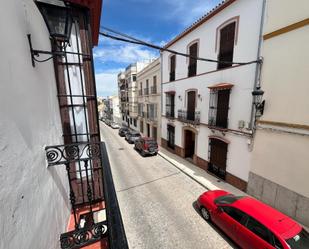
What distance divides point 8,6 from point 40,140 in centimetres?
158

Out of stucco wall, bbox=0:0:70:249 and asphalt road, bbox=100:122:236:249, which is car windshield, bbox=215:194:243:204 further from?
stucco wall, bbox=0:0:70:249

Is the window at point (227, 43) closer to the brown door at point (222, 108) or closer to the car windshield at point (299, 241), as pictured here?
the brown door at point (222, 108)

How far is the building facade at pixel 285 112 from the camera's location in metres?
5.21

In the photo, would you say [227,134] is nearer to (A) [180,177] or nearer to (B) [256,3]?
(A) [180,177]

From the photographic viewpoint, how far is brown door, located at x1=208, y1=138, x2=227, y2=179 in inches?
341

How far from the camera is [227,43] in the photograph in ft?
26.0

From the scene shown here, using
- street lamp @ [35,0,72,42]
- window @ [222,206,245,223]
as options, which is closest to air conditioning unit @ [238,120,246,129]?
window @ [222,206,245,223]

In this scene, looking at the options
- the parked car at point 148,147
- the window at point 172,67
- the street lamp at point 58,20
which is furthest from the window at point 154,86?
the street lamp at point 58,20

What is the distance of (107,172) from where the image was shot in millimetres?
2277

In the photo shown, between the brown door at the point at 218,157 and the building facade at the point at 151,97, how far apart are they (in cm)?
754

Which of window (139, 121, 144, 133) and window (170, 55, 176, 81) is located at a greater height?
window (170, 55, 176, 81)

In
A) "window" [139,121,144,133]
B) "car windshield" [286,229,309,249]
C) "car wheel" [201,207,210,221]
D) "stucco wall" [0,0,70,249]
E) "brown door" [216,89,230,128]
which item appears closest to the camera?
"stucco wall" [0,0,70,249]

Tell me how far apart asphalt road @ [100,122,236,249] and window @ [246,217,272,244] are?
1159mm

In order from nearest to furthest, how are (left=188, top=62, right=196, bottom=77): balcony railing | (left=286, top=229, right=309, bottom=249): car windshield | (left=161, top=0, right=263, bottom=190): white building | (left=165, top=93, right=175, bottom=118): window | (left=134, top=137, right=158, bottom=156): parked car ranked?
(left=286, top=229, right=309, bottom=249): car windshield, (left=161, top=0, right=263, bottom=190): white building, (left=188, top=62, right=196, bottom=77): balcony railing, (left=134, top=137, right=158, bottom=156): parked car, (left=165, top=93, right=175, bottom=118): window
